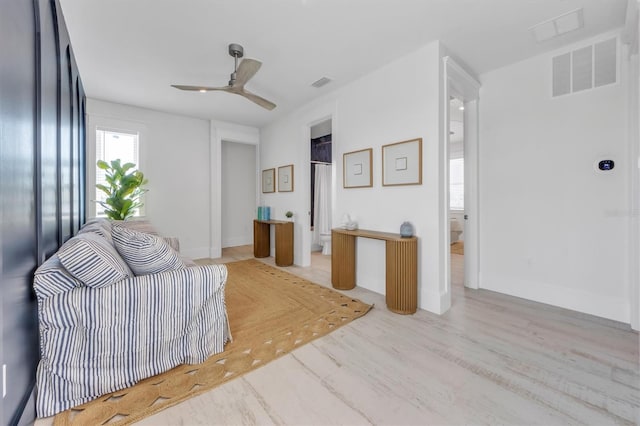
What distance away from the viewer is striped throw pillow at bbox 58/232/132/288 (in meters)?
1.40

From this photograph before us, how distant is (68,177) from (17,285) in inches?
57.8

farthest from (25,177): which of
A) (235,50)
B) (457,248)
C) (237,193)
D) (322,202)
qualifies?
(457,248)

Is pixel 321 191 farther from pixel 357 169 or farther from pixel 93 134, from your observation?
pixel 93 134

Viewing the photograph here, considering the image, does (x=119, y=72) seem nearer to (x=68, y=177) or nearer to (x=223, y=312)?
(x=68, y=177)

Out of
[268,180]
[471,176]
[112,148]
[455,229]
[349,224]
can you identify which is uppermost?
[112,148]

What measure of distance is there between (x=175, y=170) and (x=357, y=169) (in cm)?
350

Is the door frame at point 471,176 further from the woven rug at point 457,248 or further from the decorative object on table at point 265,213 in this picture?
the decorative object on table at point 265,213

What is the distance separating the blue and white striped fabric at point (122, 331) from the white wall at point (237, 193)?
15.2 ft

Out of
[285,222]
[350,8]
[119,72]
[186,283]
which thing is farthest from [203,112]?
[186,283]

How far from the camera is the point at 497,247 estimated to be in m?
3.16

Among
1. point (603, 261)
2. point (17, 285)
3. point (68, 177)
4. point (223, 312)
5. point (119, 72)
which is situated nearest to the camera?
point (17, 285)

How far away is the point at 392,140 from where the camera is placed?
9.75 ft

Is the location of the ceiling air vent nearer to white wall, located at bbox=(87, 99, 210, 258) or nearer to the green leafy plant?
white wall, located at bbox=(87, 99, 210, 258)

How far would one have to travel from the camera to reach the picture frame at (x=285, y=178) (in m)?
4.69
